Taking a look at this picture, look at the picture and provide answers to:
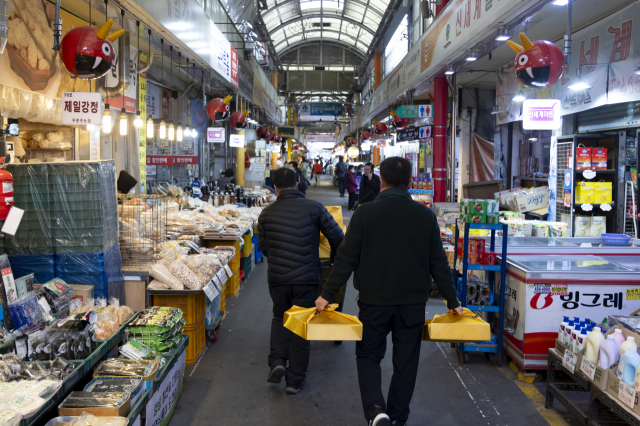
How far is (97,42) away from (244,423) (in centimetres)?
370

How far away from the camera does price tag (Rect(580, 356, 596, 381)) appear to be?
11.0 ft

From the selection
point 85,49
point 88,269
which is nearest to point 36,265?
point 88,269

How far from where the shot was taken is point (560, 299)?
14.0 ft

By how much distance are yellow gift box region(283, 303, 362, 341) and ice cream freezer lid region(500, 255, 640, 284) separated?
6.14ft

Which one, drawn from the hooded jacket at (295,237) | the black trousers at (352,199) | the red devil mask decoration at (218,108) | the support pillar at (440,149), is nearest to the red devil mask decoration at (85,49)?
the hooded jacket at (295,237)

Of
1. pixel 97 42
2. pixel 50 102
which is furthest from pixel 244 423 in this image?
pixel 50 102

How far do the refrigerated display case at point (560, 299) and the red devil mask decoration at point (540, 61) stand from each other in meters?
2.37

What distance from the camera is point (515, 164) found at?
Result: 12359 mm

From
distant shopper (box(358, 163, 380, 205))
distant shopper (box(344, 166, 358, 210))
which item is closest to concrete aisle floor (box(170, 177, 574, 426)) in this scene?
distant shopper (box(358, 163, 380, 205))

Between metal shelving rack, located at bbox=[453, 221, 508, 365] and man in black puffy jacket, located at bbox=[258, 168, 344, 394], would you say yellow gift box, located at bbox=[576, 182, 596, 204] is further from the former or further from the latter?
man in black puffy jacket, located at bbox=[258, 168, 344, 394]

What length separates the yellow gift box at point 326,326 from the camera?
312 cm

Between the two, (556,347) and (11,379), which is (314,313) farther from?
(556,347)

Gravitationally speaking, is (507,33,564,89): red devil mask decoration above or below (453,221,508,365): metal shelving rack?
above

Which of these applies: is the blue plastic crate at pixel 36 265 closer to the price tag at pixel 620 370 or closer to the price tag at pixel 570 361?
the price tag at pixel 570 361
